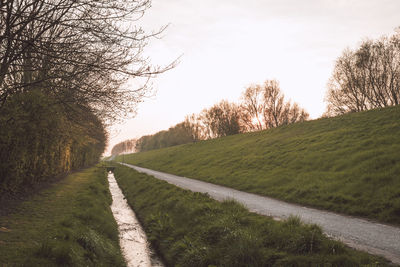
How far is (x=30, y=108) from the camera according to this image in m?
10.2

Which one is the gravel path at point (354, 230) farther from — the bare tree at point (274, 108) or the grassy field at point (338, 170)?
the bare tree at point (274, 108)

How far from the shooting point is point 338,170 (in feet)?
45.3

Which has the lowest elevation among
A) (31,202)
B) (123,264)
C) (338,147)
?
(123,264)

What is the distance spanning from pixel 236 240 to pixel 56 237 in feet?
15.0

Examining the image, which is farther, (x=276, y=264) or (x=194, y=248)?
(x=194, y=248)

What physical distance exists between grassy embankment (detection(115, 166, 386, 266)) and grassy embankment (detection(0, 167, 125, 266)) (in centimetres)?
178

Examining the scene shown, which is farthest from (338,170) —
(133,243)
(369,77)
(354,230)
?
(369,77)

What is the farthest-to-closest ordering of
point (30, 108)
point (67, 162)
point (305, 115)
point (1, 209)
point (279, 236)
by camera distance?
1. point (305, 115)
2. point (67, 162)
3. point (30, 108)
4. point (1, 209)
5. point (279, 236)

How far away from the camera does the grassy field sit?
30.9 feet

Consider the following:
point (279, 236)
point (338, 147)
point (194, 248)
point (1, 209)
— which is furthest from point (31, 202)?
point (338, 147)

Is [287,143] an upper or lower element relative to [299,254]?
upper

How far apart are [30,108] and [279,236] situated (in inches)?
418

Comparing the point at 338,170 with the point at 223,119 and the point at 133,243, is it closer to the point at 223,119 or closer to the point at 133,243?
the point at 133,243

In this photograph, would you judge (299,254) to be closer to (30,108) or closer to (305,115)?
(30,108)
